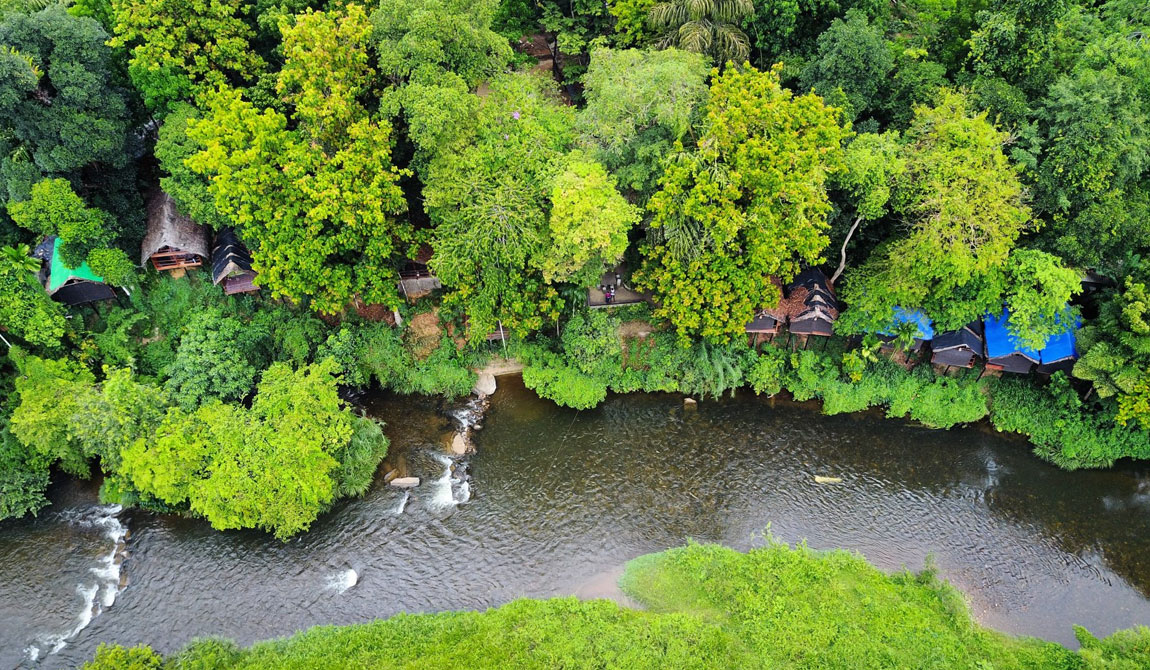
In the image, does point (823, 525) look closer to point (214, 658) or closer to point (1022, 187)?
point (1022, 187)

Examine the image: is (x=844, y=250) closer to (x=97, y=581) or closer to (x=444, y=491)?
(x=444, y=491)

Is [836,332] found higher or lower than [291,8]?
lower

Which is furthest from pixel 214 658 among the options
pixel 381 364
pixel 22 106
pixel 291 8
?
pixel 291 8

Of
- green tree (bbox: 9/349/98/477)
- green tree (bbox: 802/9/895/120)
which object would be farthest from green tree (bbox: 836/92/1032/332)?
green tree (bbox: 9/349/98/477)

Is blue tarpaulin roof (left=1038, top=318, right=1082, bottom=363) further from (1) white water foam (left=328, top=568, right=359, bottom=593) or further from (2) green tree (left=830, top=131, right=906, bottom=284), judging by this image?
(1) white water foam (left=328, top=568, right=359, bottom=593)

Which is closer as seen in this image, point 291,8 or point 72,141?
point 72,141
